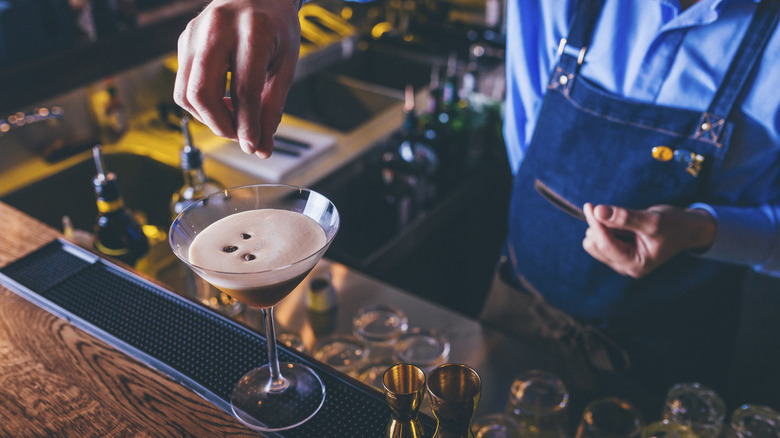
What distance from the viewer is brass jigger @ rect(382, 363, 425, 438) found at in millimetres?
608

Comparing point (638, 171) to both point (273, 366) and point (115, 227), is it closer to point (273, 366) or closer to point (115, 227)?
point (273, 366)

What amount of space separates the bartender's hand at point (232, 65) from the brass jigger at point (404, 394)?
40 centimetres

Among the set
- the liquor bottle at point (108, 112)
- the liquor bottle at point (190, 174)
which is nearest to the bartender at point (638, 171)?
the liquor bottle at point (190, 174)

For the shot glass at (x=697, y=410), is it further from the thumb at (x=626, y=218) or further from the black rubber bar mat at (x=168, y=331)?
the black rubber bar mat at (x=168, y=331)

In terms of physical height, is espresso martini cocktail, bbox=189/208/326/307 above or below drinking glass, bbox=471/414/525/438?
above

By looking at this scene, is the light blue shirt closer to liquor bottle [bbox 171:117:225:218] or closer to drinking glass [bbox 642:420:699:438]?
drinking glass [bbox 642:420:699:438]

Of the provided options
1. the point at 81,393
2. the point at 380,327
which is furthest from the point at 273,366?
the point at 380,327

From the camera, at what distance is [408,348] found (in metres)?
1.35

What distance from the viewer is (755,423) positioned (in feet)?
3.57

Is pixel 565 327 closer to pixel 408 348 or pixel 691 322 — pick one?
pixel 691 322

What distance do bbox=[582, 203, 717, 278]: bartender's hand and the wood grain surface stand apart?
88 cm

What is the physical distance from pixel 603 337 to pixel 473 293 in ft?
4.15

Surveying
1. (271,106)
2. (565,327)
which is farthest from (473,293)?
(271,106)

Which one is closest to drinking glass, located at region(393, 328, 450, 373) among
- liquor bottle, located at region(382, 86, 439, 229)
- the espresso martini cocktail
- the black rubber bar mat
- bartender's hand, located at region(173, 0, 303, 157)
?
the black rubber bar mat
